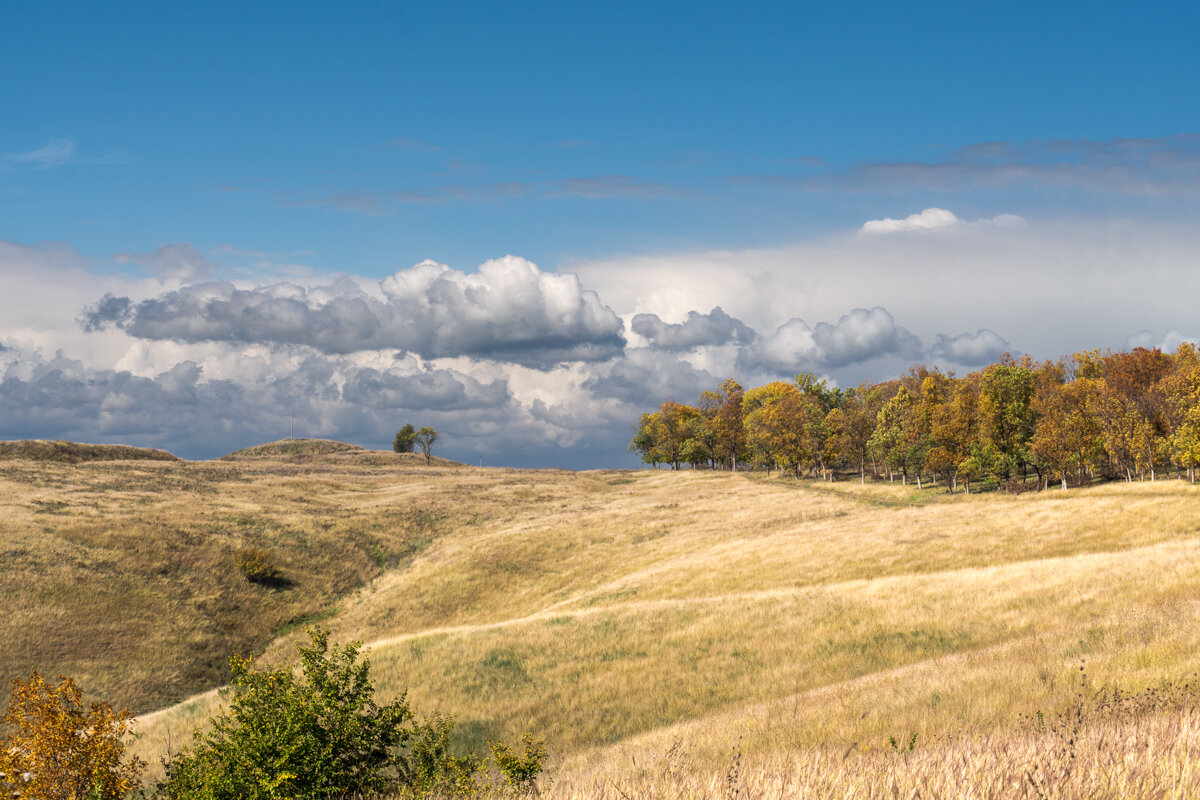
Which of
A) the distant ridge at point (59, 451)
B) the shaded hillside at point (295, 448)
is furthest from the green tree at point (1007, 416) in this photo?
the shaded hillside at point (295, 448)

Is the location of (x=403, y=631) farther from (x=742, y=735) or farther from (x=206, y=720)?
(x=742, y=735)

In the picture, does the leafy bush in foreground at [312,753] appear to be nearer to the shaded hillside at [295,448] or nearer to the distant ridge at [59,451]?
the distant ridge at [59,451]

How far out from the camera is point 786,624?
26.2 meters

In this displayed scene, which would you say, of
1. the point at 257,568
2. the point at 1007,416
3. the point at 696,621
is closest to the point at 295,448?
the point at 257,568

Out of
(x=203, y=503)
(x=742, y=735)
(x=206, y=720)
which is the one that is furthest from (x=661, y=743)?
(x=203, y=503)

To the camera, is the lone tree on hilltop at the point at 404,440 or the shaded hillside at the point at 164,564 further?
the lone tree on hilltop at the point at 404,440

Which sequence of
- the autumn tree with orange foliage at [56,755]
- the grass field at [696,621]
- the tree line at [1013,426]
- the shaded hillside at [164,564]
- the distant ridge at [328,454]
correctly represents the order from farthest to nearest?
the distant ridge at [328,454]
the tree line at [1013,426]
the shaded hillside at [164,564]
the autumn tree with orange foliage at [56,755]
the grass field at [696,621]

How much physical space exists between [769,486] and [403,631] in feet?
185

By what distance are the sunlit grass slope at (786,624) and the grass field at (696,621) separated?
17 centimetres

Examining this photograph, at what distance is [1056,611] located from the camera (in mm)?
22047

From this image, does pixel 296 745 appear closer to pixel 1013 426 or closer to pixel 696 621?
pixel 696 621

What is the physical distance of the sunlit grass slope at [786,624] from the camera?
42.0ft

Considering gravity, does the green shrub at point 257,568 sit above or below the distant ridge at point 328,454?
below

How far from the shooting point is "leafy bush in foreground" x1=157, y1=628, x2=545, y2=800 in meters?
10.8
